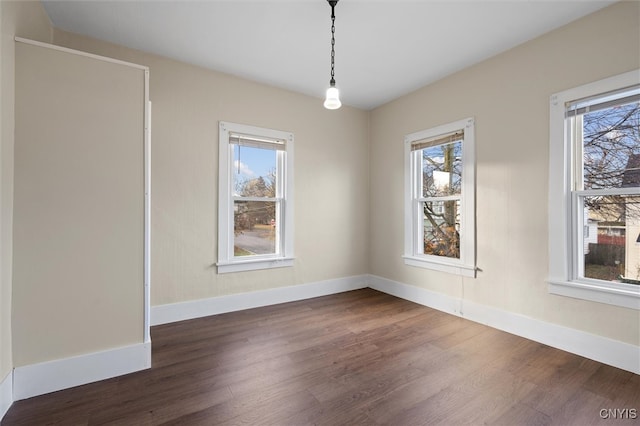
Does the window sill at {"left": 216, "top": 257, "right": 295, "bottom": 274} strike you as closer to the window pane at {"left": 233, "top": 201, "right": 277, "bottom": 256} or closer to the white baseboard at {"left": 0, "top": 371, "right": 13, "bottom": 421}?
Result: the window pane at {"left": 233, "top": 201, "right": 277, "bottom": 256}

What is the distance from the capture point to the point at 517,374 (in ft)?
6.82

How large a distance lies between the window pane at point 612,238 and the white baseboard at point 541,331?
0.51 meters

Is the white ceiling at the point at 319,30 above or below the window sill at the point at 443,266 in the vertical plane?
above

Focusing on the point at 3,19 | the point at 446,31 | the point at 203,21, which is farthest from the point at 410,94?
the point at 3,19

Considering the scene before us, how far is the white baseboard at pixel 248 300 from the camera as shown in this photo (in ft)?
9.95

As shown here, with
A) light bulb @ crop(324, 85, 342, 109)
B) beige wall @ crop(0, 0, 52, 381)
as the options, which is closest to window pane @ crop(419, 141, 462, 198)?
light bulb @ crop(324, 85, 342, 109)

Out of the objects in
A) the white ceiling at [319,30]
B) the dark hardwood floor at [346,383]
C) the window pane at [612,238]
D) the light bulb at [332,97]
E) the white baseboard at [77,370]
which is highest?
the white ceiling at [319,30]

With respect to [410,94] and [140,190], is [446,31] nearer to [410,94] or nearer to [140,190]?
[410,94]

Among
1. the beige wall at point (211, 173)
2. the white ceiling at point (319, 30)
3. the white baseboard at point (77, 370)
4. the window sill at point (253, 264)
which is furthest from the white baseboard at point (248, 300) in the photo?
the white ceiling at point (319, 30)

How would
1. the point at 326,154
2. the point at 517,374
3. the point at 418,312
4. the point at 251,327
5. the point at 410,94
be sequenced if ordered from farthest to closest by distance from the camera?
1. the point at 326,154
2. the point at 410,94
3. the point at 418,312
4. the point at 251,327
5. the point at 517,374

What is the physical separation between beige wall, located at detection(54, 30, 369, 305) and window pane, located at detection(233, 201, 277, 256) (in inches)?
10.3

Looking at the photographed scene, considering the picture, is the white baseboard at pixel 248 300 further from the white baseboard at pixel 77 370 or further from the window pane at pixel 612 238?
the window pane at pixel 612 238

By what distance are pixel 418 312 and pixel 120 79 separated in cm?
359

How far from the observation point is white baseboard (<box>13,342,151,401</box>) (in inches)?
71.0
